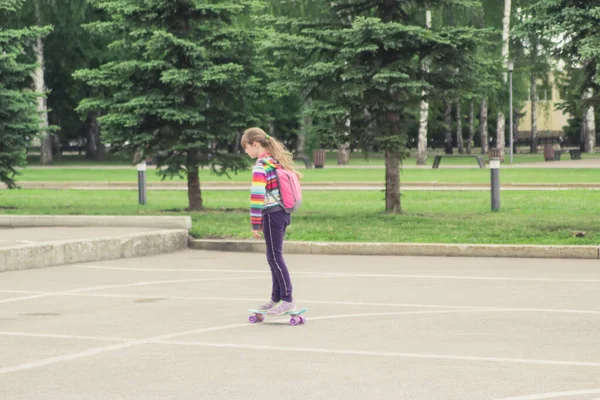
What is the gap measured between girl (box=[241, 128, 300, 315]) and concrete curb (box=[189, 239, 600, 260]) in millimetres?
6063

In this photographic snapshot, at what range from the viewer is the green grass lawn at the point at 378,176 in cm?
3458

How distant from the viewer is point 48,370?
7.65 m

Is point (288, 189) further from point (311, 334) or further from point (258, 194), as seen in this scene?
point (311, 334)

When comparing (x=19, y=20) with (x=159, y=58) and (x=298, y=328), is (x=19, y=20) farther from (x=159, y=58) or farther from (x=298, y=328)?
(x=298, y=328)

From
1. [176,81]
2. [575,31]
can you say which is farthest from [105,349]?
[176,81]

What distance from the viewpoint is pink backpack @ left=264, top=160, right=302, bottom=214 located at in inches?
383

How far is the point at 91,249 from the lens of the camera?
15305mm

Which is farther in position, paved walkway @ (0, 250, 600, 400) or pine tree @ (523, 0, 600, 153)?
pine tree @ (523, 0, 600, 153)

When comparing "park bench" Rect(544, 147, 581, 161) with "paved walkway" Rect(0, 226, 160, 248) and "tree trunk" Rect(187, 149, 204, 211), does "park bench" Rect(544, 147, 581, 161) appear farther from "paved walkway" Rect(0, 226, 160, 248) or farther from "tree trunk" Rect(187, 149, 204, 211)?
"paved walkway" Rect(0, 226, 160, 248)

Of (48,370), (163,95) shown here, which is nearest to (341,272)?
(48,370)

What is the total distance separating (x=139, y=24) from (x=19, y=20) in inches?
1250

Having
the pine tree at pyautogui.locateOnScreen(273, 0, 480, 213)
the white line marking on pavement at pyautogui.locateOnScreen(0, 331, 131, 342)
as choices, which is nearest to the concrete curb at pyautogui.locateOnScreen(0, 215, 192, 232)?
the pine tree at pyautogui.locateOnScreen(273, 0, 480, 213)

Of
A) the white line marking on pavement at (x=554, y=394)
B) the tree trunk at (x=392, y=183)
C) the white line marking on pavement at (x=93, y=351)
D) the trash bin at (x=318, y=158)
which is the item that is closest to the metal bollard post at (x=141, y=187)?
the tree trunk at (x=392, y=183)

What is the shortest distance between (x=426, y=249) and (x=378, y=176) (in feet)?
72.4
